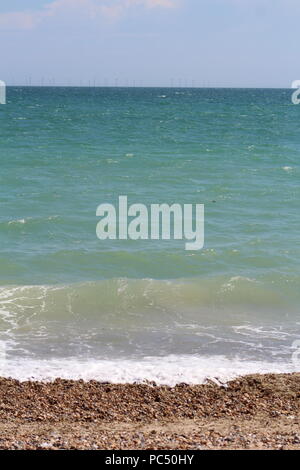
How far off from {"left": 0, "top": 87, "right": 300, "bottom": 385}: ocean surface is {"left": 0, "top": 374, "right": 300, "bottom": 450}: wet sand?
0.63 meters

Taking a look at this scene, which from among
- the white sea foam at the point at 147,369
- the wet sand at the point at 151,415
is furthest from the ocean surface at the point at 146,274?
the wet sand at the point at 151,415

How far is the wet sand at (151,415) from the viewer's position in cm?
841

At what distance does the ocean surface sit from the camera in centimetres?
1217

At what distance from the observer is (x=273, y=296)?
51.9 ft

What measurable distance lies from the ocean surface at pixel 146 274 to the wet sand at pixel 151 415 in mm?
632

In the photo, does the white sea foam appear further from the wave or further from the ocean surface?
the wave

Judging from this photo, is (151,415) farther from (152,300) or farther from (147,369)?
(152,300)

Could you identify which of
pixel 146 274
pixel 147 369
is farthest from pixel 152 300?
pixel 147 369

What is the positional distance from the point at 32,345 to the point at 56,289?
11.4ft

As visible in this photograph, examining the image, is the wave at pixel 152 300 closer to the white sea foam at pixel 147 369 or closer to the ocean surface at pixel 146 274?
the ocean surface at pixel 146 274

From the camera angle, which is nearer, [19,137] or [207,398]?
[207,398]

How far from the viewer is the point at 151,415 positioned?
31.7 feet
